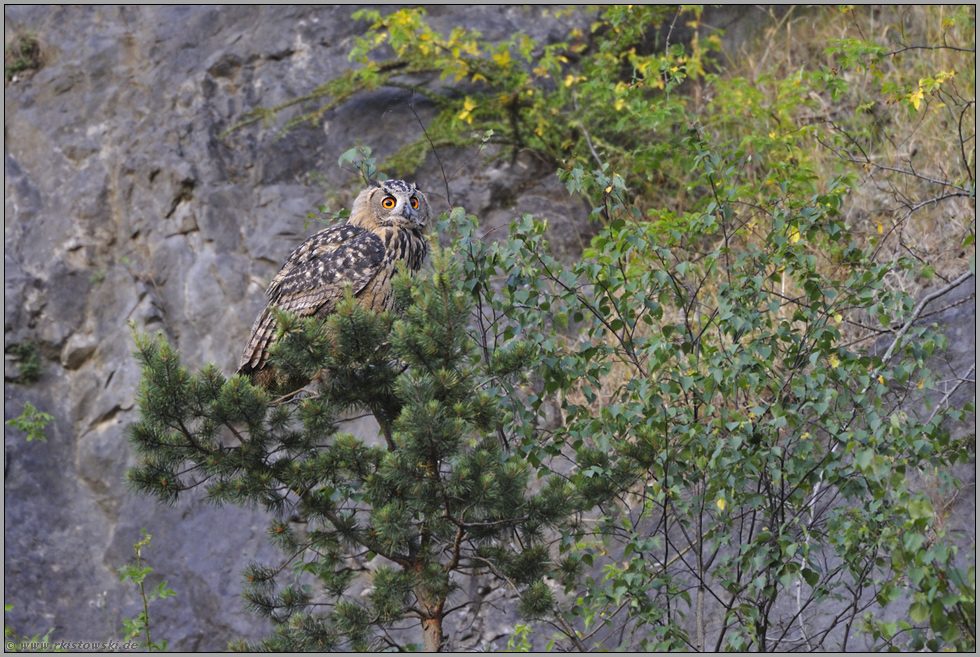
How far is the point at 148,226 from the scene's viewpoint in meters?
7.58

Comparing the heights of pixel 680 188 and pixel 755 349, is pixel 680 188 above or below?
below

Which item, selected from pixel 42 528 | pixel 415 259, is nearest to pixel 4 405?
pixel 42 528

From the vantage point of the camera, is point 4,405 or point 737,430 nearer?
point 737,430

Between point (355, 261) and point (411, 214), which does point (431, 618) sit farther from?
point (411, 214)

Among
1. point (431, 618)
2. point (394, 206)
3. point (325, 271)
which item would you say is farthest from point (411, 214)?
point (431, 618)

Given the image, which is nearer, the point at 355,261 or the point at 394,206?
the point at 355,261

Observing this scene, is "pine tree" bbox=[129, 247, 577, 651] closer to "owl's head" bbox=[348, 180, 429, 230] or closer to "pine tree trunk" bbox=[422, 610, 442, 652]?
"pine tree trunk" bbox=[422, 610, 442, 652]

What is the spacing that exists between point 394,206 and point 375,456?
1.76 m

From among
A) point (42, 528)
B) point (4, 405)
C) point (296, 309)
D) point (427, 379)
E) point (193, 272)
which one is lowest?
point (42, 528)

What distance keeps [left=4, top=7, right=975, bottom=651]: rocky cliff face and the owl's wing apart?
2876 mm

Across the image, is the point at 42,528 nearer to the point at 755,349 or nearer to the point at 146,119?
the point at 146,119

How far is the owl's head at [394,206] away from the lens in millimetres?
4539

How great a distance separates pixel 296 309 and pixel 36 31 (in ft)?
20.2

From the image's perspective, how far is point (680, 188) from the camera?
6.82 m
